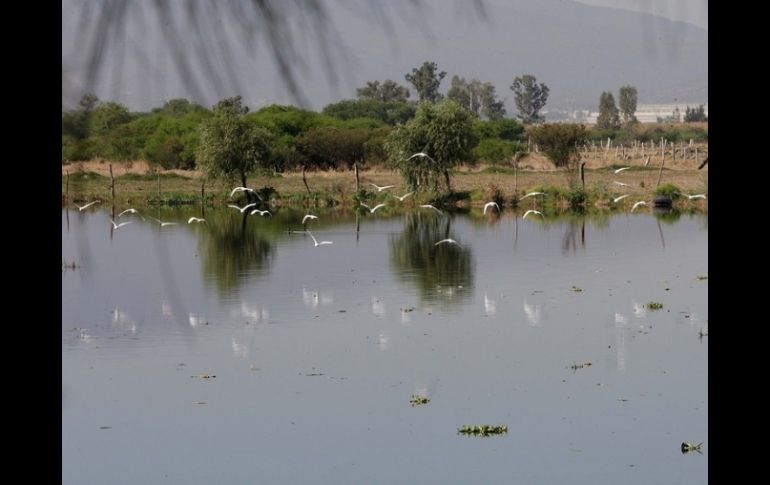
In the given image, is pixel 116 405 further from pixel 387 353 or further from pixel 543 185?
pixel 543 185

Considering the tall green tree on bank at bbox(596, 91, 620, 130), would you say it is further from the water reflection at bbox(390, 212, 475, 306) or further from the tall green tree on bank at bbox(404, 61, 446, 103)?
the water reflection at bbox(390, 212, 475, 306)

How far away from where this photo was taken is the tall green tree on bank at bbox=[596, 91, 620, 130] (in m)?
60.5

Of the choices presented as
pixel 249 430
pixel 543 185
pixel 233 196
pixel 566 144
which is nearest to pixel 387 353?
pixel 249 430

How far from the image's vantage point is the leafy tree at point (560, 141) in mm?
36812

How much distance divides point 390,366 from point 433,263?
8427mm

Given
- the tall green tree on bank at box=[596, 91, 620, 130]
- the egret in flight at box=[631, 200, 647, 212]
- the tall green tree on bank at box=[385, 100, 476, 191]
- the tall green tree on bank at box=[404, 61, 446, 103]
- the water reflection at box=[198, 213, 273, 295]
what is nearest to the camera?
the tall green tree on bank at box=[404, 61, 446, 103]

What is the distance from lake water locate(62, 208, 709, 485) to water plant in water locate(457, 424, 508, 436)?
0.12 metres

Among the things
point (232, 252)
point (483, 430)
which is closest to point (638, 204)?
point (232, 252)

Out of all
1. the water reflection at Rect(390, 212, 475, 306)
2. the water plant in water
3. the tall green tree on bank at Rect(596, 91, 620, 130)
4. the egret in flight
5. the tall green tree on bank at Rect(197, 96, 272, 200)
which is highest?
the tall green tree on bank at Rect(596, 91, 620, 130)

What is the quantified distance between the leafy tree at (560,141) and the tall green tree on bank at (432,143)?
514 cm

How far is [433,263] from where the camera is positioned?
20438mm

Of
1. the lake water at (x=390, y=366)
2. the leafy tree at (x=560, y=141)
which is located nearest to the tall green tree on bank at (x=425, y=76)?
the lake water at (x=390, y=366)

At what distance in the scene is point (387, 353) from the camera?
12.7m

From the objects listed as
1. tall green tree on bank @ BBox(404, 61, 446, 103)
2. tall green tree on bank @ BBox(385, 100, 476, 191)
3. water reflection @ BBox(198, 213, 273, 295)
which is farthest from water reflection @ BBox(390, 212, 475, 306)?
tall green tree on bank @ BBox(385, 100, 476, 191)
